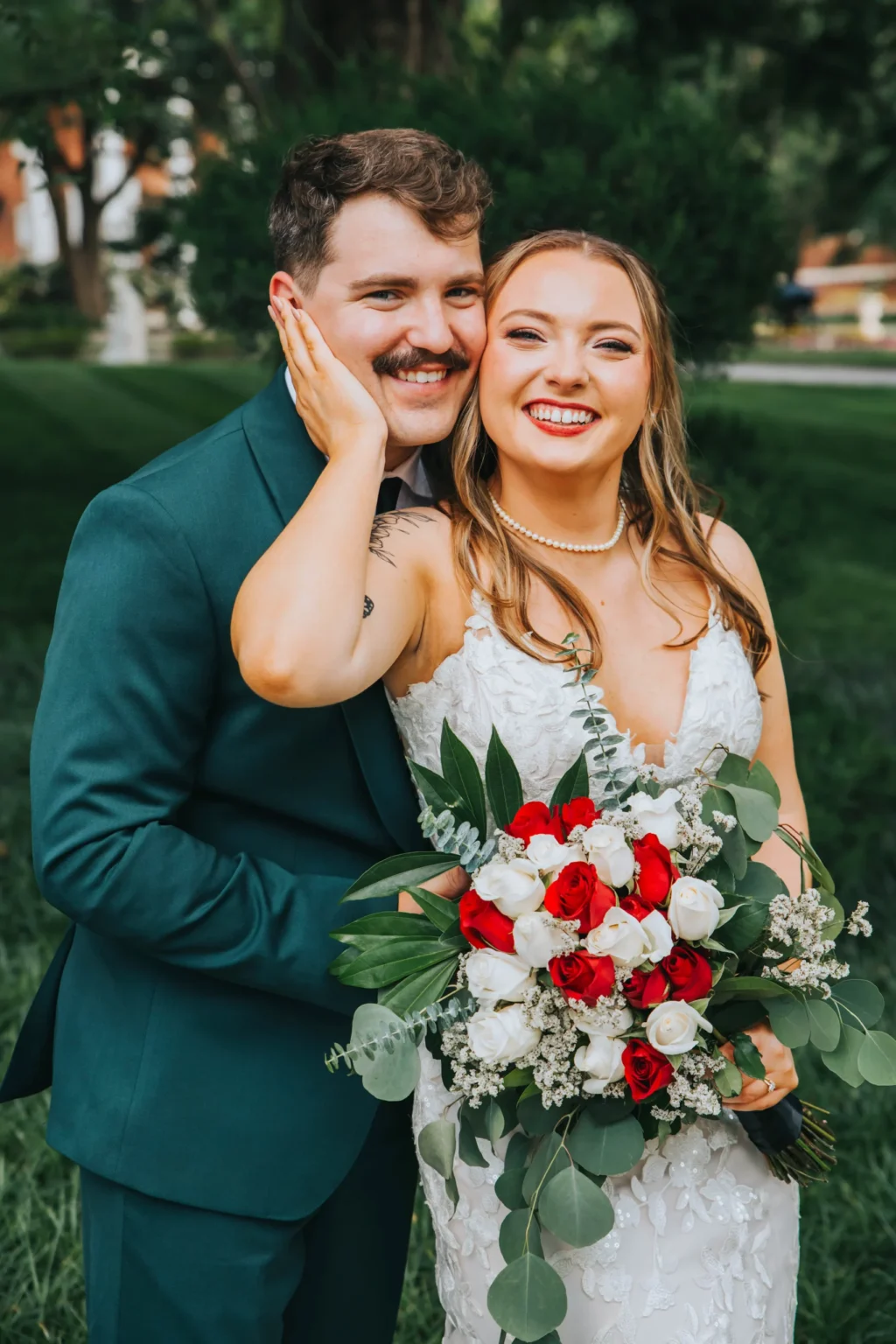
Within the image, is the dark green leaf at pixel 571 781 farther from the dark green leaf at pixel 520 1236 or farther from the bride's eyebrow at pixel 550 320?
the bride's eyebrow at pixel 550 320

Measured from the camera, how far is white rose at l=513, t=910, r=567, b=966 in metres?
2.09

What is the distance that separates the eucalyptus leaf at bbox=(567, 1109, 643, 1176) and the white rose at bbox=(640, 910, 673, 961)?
310mm

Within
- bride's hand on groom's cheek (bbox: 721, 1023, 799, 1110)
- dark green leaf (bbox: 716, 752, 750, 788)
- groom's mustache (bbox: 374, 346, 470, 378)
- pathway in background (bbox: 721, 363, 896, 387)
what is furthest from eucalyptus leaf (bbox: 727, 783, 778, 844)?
pathway in background (bbox: 721, 363, 896, 387)

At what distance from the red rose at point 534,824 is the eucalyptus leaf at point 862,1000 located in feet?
1.80

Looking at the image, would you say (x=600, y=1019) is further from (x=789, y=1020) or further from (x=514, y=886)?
(x=789, y=1020)

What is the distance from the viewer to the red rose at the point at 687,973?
6.98ft

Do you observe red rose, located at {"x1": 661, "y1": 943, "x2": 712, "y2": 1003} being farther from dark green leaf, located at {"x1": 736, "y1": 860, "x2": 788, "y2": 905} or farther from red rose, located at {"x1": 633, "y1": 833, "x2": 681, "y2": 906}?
dark green leaf, located at {"x1": 736, "y1": 860, "x2": 788, "y2": 905}

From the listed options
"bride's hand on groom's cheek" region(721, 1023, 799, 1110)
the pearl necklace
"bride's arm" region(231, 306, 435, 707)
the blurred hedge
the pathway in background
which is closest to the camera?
"bride's arm" region(231, 306, 435, 707)

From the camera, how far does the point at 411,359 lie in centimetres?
260

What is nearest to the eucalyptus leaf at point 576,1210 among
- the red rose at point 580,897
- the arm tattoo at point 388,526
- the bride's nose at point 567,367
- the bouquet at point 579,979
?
the bouquet at point 579,979

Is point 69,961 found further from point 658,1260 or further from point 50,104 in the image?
point 50,104

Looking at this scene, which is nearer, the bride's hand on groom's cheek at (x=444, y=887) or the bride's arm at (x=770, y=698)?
the bride's hand on groom's cheek at (x=444, y=887)

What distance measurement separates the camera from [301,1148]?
2.62 m

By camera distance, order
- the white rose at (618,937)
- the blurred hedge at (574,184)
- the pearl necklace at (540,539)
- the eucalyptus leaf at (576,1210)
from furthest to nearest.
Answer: the blurred hedge at (574,184) < the pearl necklace at (540,539) < the eucalyptus leaf at (576,1210) < the white rose at (618,937)
